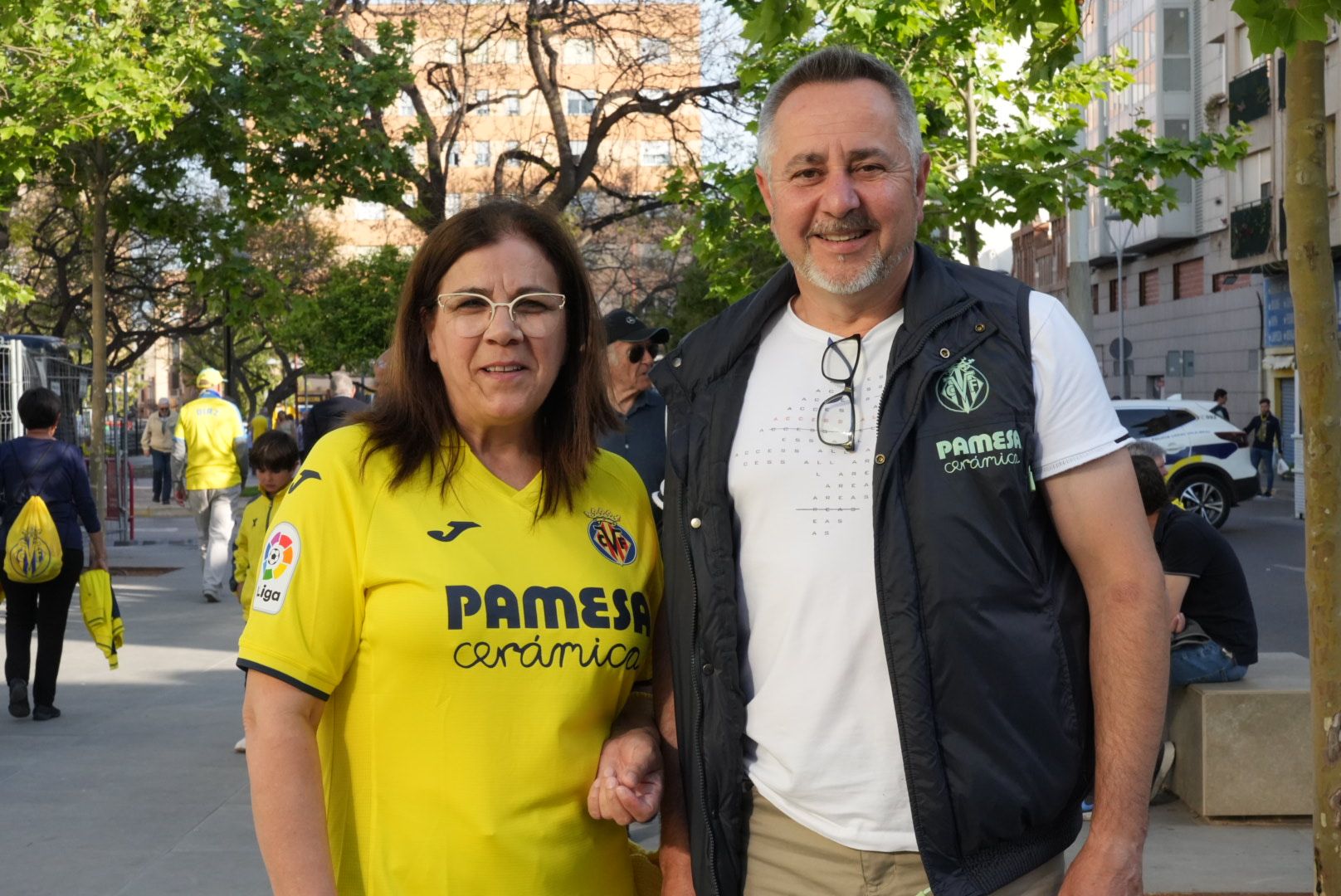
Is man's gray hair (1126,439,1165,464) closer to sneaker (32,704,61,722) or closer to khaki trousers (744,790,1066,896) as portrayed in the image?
khaki trousers (744,790,1066,896)

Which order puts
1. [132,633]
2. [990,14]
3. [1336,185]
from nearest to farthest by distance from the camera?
[990,14]
[132,633]
[1336,185]

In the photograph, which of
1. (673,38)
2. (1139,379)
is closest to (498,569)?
(673,38)

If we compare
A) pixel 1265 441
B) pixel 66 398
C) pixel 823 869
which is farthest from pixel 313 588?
pixel 1265 441

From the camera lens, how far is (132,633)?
40.0ft

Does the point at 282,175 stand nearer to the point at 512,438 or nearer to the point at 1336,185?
the point at 512,438

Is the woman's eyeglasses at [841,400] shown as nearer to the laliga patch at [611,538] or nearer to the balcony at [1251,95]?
the laliga patch at [611,538]

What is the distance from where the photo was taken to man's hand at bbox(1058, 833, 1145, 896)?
2.29 metres

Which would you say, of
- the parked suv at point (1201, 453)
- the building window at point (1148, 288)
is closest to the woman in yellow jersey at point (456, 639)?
the parked suv at point (1201, 453)

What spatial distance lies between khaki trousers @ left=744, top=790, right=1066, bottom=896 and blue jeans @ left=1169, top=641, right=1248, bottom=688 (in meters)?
4.50

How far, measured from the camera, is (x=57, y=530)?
9.02 m

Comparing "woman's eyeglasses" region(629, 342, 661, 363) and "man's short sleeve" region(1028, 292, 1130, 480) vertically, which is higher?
"woman's eyeglasses" region(629, 342, 661, 363)

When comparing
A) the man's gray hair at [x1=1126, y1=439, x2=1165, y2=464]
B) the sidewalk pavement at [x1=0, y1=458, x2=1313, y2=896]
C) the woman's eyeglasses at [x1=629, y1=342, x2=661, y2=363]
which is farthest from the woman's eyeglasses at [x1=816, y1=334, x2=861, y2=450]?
the man's gray hair at [x1=1126, y1=439, x2=1165, y2=464]

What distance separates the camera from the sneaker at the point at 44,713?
882 centimetres

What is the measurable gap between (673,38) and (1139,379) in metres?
29.8
